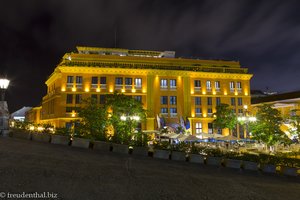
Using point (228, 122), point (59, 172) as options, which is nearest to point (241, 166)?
Answer: point (59, 172)

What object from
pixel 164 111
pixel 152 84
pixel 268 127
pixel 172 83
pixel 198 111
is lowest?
pixel 268 127

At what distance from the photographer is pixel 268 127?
25094mm

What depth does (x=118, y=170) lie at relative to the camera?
34.2 feet

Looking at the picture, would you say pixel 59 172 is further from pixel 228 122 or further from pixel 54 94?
pixel 54 94

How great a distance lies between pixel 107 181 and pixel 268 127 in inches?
827

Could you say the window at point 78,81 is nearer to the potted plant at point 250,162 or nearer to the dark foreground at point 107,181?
the dark foreground at point 107,181

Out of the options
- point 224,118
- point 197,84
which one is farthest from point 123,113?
point 197,84

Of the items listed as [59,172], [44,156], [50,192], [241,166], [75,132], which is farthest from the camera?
[75,132]

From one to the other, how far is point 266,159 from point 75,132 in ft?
44.9

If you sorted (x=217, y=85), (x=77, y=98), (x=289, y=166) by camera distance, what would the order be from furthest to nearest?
(x=217, y=85), (x=77, y=98), (x=289, y=166)

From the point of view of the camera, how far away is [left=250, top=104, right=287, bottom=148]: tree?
24562 mm

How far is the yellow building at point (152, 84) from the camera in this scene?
41812 millimetres

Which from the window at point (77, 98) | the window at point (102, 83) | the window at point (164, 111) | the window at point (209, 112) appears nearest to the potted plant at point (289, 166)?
the window at point (164, 111)

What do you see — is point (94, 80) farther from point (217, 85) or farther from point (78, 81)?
point (217, 85)
